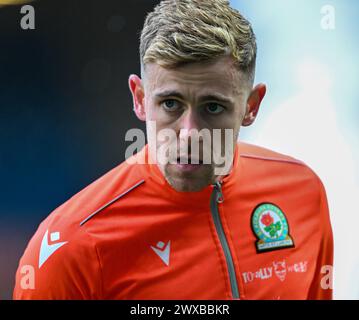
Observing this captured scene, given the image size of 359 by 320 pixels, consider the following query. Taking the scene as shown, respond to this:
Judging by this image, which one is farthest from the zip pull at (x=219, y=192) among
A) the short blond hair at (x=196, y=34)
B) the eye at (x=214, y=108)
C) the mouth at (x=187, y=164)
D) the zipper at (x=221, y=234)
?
the short blond hair at (x=196, y=34)

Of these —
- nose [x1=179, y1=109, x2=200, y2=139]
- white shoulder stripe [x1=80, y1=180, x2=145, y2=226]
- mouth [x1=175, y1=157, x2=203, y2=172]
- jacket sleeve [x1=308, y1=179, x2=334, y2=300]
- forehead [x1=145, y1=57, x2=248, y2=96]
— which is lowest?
jacket sleeve [x1=308, y1=179, x2=334, y2=300]

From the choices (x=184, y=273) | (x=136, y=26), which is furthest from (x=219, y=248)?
(x=136, y=26)

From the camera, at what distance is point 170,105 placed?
5.87 feet

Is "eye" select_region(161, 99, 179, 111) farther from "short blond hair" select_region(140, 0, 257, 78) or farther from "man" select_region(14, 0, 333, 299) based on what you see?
"short blond hair" select_region(140, 0, 257, 78)

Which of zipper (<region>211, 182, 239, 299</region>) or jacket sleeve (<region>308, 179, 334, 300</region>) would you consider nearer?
zipper (<region>211, 182, 239, 299</region>)

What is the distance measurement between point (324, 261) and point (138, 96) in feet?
3.08

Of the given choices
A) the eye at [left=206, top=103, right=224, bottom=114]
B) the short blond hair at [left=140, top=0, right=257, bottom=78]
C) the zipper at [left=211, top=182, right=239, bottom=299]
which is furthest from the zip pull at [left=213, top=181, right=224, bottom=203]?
the short blond hair at [left=140, top=0, right=257, bottom=78]

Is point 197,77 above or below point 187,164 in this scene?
above

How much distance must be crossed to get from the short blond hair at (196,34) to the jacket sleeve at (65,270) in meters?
0.62

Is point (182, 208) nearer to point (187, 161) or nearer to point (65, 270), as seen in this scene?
point (187, 161)

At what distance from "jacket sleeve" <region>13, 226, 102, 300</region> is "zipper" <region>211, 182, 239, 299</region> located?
42 cm

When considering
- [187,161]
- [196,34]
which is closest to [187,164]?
[187,161]

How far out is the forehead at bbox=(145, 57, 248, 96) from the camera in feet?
5.73

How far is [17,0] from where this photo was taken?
6.64ft
